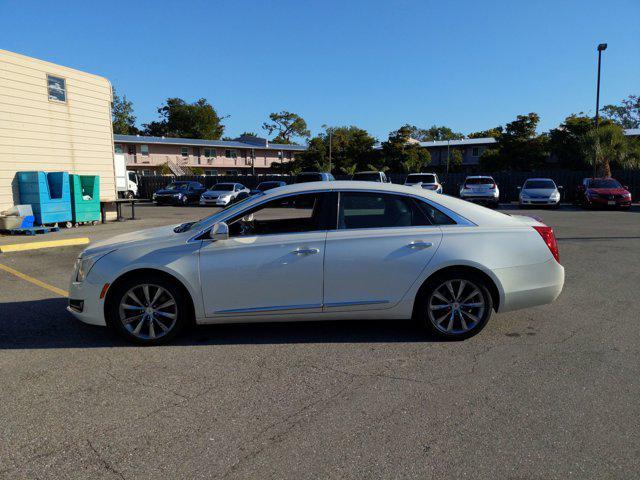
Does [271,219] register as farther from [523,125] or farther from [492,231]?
[523,125]

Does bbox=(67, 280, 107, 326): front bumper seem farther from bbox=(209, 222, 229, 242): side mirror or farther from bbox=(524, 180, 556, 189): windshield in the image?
bbox=(524, 180, 556, 189): windshield

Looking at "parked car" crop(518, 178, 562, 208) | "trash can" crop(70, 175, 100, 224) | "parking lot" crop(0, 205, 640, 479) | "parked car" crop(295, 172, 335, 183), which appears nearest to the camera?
"parking lot" crop(0, 205, 640, 479)

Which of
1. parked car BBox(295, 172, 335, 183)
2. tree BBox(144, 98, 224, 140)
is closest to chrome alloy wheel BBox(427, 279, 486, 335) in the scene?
parked car BBox(295, 172, 335, 183)

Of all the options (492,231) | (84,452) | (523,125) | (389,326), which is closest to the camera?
(84,452)

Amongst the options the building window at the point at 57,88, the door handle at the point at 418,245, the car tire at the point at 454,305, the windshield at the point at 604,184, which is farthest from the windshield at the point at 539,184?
the door handle at the point at 418,245

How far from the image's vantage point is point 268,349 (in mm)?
4609

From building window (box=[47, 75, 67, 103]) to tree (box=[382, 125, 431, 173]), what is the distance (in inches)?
1354

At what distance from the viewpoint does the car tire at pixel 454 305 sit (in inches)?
186

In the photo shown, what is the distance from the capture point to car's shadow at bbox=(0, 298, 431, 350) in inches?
190

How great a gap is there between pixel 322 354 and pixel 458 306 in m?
1.42

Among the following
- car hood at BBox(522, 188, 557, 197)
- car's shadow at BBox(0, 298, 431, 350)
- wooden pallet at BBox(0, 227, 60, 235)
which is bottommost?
car's shadow at BBox(0, 298, 431, 350)

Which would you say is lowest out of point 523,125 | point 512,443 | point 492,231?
point 512,443

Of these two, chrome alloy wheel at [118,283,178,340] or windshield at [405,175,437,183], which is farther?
windshield at [405,175,437,183]

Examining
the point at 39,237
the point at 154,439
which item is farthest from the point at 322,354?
the point at 39,237
